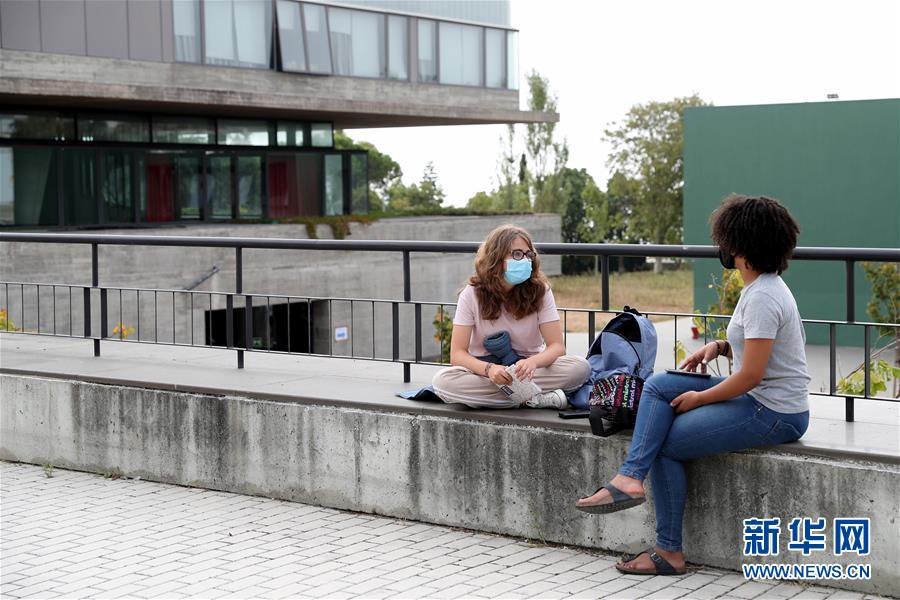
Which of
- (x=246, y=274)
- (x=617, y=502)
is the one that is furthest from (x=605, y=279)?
(x=246, y=274)

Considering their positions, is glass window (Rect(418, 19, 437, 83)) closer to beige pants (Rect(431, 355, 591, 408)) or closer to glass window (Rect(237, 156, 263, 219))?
glass window (Rect(237, 156, 263, 219))

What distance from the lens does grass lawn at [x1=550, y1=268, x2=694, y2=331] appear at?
43594 mm

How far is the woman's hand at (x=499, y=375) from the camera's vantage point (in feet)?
20.0

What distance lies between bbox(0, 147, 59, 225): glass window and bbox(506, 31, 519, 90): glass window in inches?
858

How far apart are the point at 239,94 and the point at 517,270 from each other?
2849cm

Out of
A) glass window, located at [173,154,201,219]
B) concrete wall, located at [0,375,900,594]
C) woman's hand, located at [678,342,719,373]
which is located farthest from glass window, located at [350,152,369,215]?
woman's hand, located at [678,342,719,373]

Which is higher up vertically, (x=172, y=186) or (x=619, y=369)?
(x=172, y=186)

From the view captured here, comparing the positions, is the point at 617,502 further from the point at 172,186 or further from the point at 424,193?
the point at 424,193

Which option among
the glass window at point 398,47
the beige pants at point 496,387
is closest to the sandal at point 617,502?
the beige pants at point 496,387

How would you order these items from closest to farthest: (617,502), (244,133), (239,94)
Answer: (617,502) < (239,94) < (244,133)

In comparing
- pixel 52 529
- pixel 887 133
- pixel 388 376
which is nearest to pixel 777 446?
pixel 388 376

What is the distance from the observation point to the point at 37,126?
31.1 metres

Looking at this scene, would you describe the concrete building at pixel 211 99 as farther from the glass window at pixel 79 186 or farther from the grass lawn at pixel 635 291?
the grass lawn at pixel 635 291

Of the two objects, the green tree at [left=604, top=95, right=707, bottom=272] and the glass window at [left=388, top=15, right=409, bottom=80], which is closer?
the glass window at [left=388, top=15, right=409, bottom=80]
